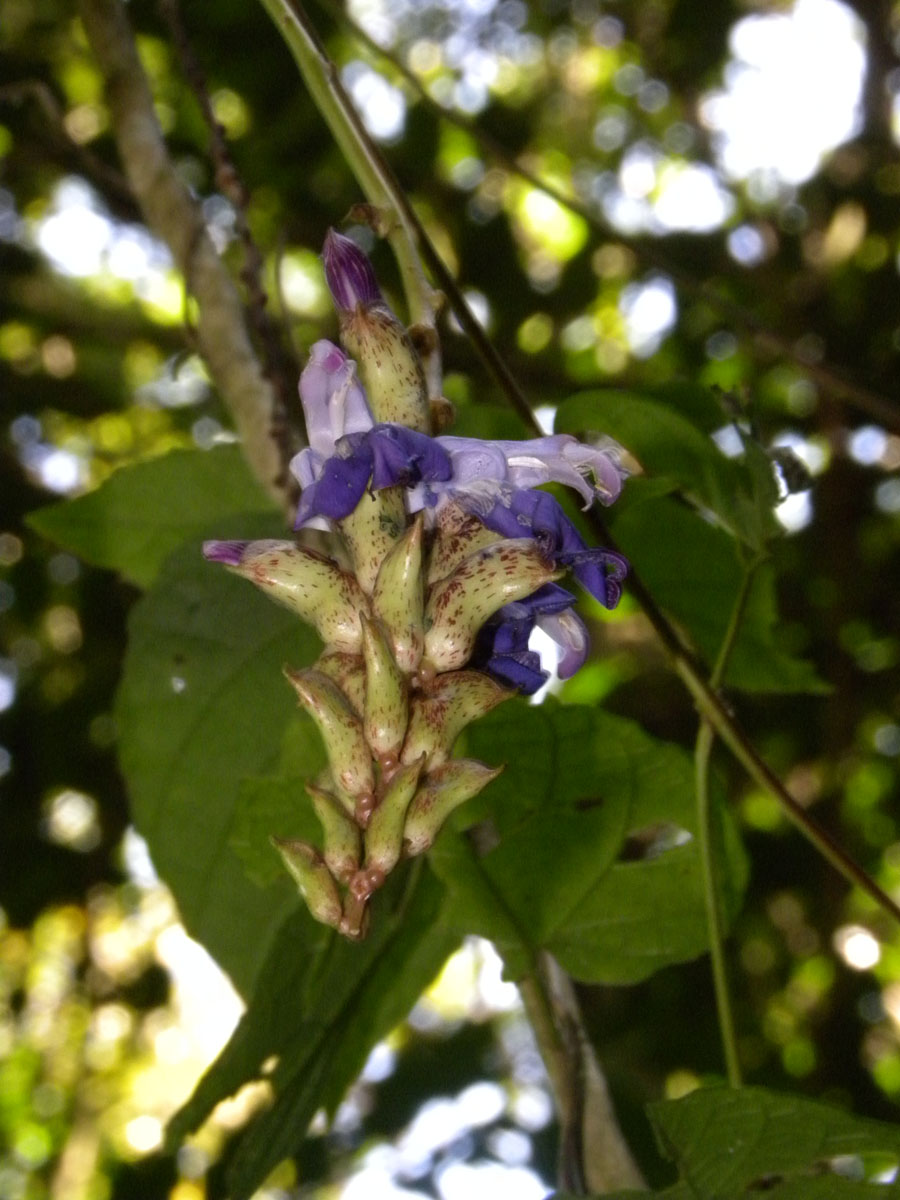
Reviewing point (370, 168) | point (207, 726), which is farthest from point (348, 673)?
point (207, 726)

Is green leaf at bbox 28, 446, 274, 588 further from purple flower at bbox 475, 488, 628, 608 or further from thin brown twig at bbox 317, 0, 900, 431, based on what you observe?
purple flower at bbox 475, 488, 628, 608

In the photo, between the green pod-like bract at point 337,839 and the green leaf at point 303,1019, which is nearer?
the green pod-like bract at point 337,839

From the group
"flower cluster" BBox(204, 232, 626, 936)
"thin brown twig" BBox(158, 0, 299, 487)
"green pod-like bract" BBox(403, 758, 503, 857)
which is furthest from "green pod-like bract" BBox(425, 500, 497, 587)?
"thin brown twig" BBox(158, 0, 299, 487)

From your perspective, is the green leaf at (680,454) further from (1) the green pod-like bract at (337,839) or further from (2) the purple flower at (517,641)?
(1) the green pod-like bract at (337,839)

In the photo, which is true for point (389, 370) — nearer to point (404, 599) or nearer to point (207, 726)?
point (404, 599)

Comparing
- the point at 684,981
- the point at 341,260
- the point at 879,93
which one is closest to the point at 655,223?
the point at 879,93

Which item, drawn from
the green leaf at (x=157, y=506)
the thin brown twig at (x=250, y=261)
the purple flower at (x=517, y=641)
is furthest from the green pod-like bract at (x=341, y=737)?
the green leaf at (x=157, y=506)
